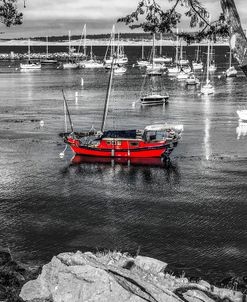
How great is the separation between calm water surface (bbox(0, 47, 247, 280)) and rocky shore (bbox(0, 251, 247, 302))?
929 cm

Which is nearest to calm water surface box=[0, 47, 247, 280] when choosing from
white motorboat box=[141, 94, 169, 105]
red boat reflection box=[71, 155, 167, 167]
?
red boat reflection box=[71, 155, 167, 167]

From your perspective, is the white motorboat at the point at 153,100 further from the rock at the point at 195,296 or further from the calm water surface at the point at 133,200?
the rock at the point at 195,296

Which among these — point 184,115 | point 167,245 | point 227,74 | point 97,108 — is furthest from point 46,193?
point 227,74

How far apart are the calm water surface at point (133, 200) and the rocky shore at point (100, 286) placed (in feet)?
30.5

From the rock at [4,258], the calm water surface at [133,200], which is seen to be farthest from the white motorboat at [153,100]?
the rock at [4,258]

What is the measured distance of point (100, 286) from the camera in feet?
29.3

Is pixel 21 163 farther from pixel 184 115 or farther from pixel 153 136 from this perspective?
pixel 184 115

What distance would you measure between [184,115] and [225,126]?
10.1m

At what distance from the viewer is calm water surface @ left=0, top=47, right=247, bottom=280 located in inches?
910

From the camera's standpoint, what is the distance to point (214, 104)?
262ft

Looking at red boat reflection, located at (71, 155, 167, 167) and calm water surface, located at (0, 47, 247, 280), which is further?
red boat reflection, located at (71, 155, 167, 167)

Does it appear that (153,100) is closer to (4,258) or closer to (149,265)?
(4,258)

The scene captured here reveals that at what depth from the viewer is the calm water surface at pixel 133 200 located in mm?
23109

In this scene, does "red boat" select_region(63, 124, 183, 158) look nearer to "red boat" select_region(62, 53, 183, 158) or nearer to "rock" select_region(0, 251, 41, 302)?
"red boat" select_region(62, 53, 183, 158)
